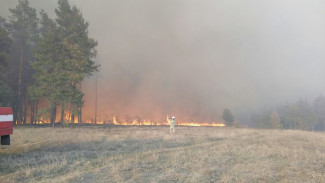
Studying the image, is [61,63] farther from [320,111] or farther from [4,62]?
[320,111]

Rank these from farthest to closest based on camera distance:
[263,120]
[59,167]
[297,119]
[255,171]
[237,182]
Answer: [263,120] → [297,119] → [59,167] → [255,171] → [237,182]

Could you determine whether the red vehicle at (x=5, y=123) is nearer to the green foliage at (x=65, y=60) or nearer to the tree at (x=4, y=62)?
the green foliage at (x=65, y=60)

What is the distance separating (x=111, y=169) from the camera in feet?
23.4

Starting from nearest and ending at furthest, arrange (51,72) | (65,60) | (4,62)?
(65,60)
(51,72)
(4,62)

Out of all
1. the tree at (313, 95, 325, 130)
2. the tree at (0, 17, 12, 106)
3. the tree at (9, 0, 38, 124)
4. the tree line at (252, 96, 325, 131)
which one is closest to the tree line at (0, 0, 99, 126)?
the tree at (0, 17, 12, 106)

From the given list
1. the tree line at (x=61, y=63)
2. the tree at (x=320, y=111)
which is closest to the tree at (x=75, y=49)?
the tree line at (x=61, y=63)

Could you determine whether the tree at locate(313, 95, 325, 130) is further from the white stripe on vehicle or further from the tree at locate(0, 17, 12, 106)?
the white stripe on vehicle

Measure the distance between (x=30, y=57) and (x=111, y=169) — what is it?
36.8 meters

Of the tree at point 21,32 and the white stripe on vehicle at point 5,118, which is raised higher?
the tree at point 21,32

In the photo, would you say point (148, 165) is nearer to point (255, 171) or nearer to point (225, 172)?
point (225, 172)

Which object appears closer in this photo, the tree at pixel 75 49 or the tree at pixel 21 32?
the tree at pixel 75 49

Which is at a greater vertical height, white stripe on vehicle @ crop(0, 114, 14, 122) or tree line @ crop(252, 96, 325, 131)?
white stripe on vehicle @ crop(0, 114, 14, 122)

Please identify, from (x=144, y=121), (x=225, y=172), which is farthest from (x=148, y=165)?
(x=144, y=121)

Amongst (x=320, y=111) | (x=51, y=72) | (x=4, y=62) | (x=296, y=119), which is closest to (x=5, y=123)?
(x=51, y=72)
